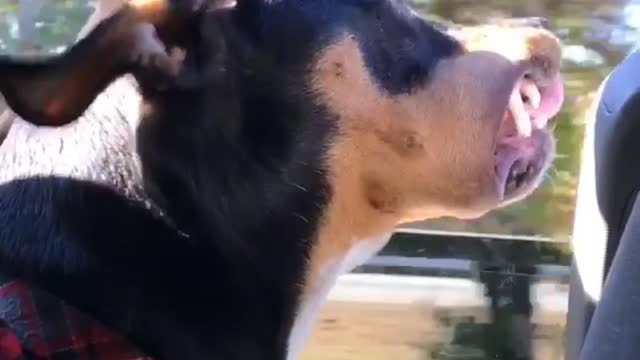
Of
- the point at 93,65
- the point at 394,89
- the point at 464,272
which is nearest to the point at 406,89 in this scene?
the point at 394,89

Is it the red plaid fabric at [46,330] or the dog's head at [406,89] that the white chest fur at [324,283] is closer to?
the dog's head at [406,89]

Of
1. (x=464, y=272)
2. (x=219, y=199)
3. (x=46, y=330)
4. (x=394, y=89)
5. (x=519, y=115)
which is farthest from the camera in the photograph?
(x=464, y=272)

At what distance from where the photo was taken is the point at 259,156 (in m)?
2.49

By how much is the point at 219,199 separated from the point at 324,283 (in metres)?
0.33

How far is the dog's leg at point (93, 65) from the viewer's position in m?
2.12

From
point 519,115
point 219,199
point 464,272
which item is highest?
point 219,199

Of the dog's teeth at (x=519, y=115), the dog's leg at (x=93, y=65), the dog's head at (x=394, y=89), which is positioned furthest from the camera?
the dog's teeth at (x=519, y=115)

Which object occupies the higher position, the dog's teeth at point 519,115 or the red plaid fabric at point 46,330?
the red plaid fabric at point 46,330

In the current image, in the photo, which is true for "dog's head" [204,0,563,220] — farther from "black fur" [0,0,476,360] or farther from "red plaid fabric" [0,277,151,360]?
"red plaid fabric" [0,277,151,360]

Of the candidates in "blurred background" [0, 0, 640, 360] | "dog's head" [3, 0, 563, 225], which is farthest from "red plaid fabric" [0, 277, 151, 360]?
"blurred background" [0, 0, 640, 360]

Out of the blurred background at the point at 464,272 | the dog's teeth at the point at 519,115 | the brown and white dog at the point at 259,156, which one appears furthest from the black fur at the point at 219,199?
the blurred background at the point at 464,272

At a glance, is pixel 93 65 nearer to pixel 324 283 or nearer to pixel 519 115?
pixel 324 283

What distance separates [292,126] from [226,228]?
0.82 ft

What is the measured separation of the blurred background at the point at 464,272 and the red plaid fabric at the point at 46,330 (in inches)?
50.9
